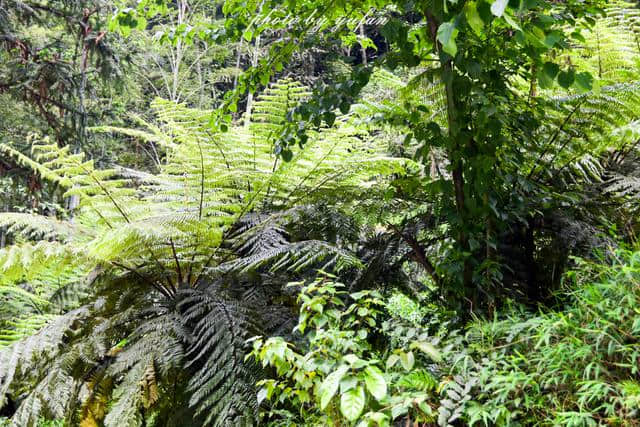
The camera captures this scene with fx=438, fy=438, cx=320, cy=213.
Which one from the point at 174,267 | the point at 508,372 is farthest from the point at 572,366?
the point at 174,267

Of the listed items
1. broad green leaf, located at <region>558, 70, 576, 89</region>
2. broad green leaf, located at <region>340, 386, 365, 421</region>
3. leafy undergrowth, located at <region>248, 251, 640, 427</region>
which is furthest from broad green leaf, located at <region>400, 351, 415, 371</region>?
broad green leaf, located at <region>558, 70, 576, 89</region>

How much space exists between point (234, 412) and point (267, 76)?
3.18 feet

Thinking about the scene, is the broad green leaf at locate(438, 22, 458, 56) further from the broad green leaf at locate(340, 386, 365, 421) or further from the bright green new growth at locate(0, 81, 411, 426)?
the bright green new growth at locate(0, 81, 411, 426)

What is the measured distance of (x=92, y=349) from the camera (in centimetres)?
138

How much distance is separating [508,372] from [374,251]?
2.60 ft

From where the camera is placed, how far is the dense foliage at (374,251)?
910 mm

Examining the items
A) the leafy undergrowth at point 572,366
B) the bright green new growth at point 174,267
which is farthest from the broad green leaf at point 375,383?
the bright green new growth at point 174,267

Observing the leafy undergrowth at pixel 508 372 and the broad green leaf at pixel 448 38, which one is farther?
the leafy undergrowth at pixel 508 372

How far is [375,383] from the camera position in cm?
82

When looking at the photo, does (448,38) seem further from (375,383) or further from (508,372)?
(508,372)

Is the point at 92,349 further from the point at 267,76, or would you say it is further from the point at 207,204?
the point at 267,76

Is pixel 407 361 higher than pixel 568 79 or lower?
lower

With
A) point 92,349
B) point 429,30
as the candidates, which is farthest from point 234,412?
point 429,30

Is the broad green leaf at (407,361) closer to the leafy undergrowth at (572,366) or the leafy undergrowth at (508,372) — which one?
the leafy undergrowth at (508,372)
